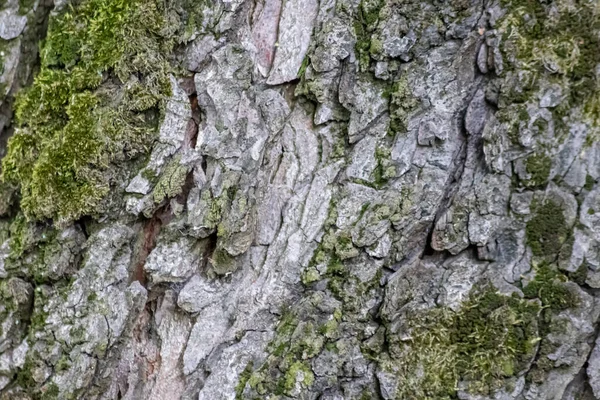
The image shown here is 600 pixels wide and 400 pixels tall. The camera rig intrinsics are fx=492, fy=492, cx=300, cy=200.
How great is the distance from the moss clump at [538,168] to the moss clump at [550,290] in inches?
9.6

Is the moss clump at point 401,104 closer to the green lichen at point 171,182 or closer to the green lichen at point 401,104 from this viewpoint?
the green lichen at point 401,104

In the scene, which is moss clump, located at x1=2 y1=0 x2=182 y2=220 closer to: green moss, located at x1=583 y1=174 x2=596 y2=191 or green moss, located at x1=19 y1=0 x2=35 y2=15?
green moss, located at x1=19 y1=0 x2=35 y2=15

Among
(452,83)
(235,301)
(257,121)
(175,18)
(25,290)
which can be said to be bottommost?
(25,290)

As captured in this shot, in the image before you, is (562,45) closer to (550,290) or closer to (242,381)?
(550,290)

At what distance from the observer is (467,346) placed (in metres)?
1.47

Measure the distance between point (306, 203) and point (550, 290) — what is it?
30.2 inches

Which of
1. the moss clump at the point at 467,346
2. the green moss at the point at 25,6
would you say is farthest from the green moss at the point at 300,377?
the green moss at the point at 25,6

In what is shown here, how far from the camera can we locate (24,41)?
181 cm

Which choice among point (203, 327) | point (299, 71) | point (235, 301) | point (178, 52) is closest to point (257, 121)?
point (299, 71)

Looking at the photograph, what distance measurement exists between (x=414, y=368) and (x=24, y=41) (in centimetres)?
177

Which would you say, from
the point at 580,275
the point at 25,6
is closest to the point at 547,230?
the point at 580,275

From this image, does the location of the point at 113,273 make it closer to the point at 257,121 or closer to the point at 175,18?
the point at 257,121

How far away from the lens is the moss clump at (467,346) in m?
1.43

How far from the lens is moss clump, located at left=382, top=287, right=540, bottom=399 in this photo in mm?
1432
